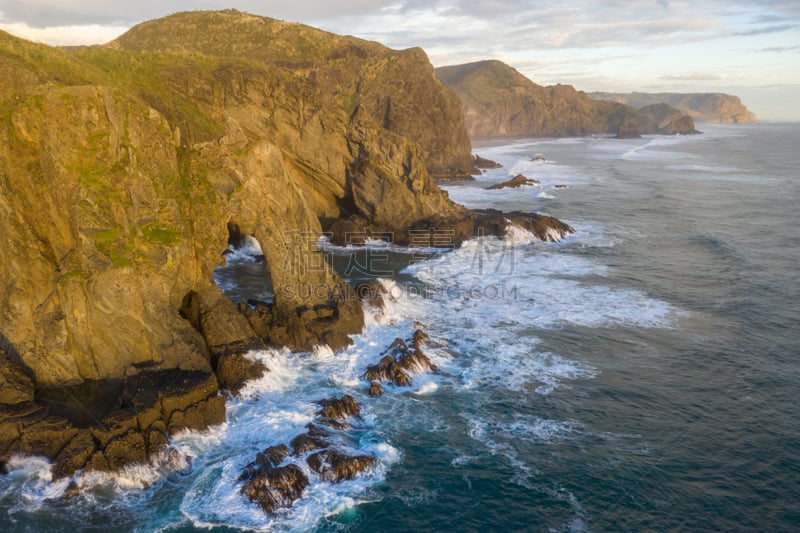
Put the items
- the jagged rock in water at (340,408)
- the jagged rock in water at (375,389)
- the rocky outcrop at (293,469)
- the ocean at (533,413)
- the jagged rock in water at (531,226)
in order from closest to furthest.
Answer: the ocean at (533,413)
the rocky outcrop at (293,469)
the jagged rock in water at (340,408)
the jagged rock in water at (375,389)
the jagged rock in water at (531,226)

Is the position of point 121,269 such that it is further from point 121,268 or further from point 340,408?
point 340,408

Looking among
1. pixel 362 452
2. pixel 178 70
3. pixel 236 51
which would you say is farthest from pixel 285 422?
pixel 236 51

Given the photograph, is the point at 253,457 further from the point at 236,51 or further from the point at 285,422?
the point at 236,51

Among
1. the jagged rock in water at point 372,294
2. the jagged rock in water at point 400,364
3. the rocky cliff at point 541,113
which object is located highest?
the rocky cliff at point 541,113

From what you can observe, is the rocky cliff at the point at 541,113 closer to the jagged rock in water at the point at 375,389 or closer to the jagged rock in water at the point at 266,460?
the jagged rock in water at the point at 375,389

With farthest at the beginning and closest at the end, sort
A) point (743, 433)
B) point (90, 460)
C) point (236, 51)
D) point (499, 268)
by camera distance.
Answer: point (236, 51) < point (499, 268) < point (743, 433) < point (90, 460)

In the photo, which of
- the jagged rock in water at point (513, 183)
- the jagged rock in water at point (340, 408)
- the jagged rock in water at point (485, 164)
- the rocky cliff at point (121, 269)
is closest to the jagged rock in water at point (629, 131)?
the jagged rock in water at point (485, 164)

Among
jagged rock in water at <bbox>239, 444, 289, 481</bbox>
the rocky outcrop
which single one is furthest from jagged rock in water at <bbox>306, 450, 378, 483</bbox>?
jagged rock in water at <bbox>239, 444, 289, 481</bbox>

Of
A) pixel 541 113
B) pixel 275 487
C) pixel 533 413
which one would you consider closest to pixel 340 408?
pixel 275 487
